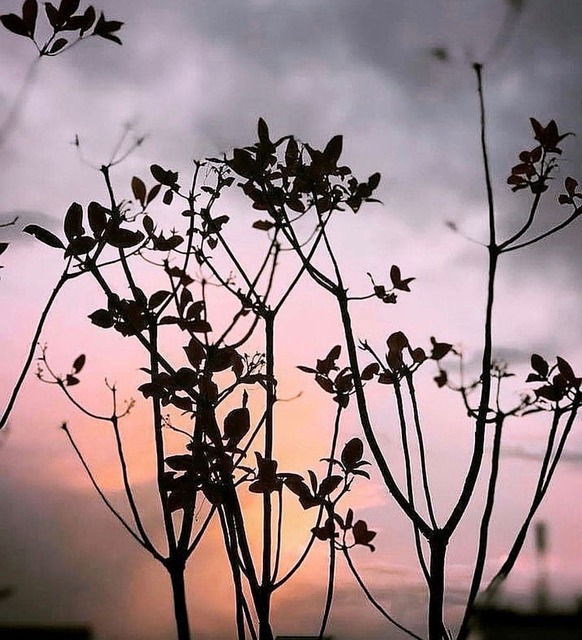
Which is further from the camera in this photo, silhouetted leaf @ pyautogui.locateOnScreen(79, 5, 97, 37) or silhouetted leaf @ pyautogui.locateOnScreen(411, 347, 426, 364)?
silhouetted leaf @ pyautogui.locateOnScreen(411, 347, 426, 364)

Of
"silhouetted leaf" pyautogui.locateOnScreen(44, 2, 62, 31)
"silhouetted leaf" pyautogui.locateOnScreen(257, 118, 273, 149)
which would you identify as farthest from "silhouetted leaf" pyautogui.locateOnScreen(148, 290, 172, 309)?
"silhouetted leaf" pyautogui.locateOnScreen(44, 2, 62, 31)

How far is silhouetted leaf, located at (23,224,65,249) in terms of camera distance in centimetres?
234

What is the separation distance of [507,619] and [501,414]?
545 millimetres

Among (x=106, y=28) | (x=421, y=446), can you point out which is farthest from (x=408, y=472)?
(x=106, y=28)

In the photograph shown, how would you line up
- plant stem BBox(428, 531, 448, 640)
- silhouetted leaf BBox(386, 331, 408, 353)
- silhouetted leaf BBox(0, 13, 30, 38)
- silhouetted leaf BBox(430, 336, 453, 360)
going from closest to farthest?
silhouetted leaf BBox(0, 13, 30, 38)
plant stem BBox(428, 531, 448, 640)
silhouetted leaf BBox(430, 336, 453, 360)
silhouetted leaf BBox(386, 331, 408, 353)

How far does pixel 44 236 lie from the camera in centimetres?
235

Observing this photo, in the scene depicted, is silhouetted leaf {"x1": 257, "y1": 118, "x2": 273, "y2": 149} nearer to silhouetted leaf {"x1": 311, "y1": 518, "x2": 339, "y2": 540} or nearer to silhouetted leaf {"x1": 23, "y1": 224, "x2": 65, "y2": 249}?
silhouetted leaf {"x1": 23, "y1": 224, "x2": 65, "y2": 249}

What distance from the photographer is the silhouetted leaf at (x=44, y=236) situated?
7.69 ft

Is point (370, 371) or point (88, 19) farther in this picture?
point (370, 371)

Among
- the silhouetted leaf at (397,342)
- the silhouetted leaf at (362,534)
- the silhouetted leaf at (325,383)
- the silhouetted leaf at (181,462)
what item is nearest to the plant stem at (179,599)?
the silhouetted leaf at (181,462)

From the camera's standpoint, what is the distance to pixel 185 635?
2.18 m

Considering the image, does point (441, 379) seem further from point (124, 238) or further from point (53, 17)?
point (53, 17)

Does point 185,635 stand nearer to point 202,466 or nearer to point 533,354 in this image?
point 202,466

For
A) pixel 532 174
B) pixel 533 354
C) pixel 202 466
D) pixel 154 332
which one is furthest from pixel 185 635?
pixel 532 174
